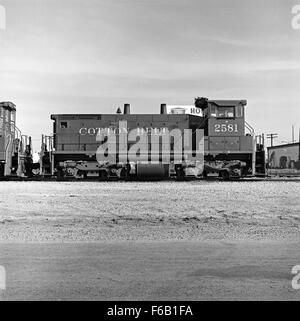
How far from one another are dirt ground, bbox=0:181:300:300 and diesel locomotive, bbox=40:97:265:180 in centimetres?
957

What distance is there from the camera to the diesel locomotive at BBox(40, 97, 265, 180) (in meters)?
23.3

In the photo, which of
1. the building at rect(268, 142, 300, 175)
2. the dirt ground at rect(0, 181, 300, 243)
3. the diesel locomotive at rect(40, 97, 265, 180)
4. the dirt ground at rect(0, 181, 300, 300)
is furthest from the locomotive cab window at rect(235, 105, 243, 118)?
the building at rect(268, 142, 300, 175)

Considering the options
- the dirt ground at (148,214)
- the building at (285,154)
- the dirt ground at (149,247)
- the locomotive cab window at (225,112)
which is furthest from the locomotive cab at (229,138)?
the building at (285,154)

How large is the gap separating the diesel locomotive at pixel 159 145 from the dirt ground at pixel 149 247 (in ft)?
31.4

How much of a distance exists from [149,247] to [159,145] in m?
17.9

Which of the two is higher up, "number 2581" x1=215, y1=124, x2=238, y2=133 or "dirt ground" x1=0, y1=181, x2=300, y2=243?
"number 2581" x1=215, y1=124, x2=238, y2=133

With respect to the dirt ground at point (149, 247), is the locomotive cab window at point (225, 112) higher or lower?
higher

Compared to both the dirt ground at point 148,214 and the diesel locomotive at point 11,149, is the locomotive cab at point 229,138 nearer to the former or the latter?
the dirt ground at point 148,214

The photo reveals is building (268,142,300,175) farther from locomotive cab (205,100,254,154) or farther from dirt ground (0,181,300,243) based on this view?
dirt ground (0,181,300,243)

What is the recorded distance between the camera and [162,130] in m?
25.0

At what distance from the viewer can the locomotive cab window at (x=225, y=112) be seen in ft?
81.5
